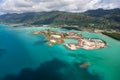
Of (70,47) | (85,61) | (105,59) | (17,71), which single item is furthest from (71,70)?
(70,47)

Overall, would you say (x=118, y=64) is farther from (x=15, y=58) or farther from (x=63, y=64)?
(x=15, y=58)

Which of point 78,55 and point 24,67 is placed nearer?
point 24,67

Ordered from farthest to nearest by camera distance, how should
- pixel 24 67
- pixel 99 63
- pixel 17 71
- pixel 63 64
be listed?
1. pixel 99 63
2. pixel 63 64
3. pixel 24 67
4. pixel 17 71

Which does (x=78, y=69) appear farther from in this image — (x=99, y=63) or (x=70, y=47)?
(x=70, y=47)

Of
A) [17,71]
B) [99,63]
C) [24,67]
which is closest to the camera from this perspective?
[17,71]

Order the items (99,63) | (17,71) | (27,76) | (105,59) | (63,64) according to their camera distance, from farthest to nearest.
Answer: (105,59) < (99,63) < (63,64) < (17,71) < (27,76)

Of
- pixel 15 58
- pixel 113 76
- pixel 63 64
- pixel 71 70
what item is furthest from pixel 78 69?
pixel 15 58

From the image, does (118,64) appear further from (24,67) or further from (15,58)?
(15,58)

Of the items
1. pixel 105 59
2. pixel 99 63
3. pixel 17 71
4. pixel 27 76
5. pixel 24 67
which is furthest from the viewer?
pixel 105 59

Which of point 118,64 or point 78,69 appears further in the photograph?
point 118,64
